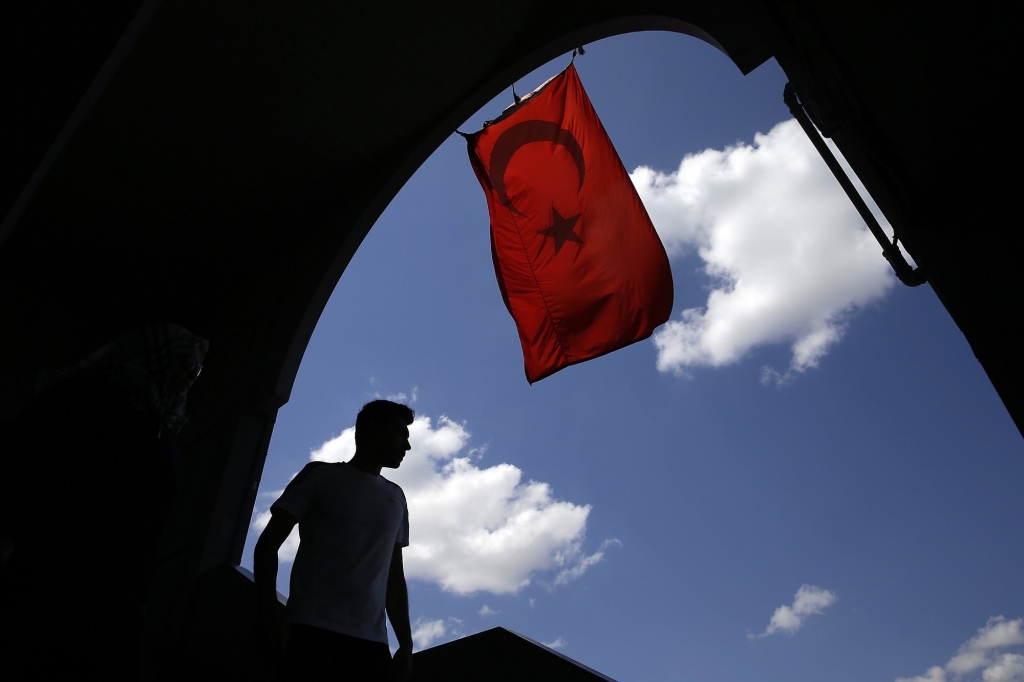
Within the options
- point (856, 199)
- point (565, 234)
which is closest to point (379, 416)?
point (856, 199)

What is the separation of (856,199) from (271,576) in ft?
7.53

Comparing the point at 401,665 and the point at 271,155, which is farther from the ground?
the point at 271,155

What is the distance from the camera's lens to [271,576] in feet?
5.77

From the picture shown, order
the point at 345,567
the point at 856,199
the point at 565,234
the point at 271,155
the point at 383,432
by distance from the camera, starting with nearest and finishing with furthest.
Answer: the point at 345,567
the point at 383,432
the point at 856,199
the point at 565,234
the point at 271,155

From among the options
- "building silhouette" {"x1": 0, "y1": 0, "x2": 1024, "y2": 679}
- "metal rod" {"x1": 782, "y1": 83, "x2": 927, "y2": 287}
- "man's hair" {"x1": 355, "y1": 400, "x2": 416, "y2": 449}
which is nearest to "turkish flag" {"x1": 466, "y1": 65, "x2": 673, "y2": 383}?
"building silhouette" {"x1": 0, "y1": 0, "x2": 1024, "y2": 679}

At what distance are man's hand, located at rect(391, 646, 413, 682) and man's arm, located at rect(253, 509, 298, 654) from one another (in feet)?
0.91

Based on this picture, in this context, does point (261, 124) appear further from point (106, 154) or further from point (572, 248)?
point (572, 248)

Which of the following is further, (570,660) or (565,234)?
(565,234)

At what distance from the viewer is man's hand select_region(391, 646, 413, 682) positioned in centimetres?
175

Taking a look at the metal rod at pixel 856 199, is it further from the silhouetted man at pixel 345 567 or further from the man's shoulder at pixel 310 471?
the man's shoulder at pixel 310 471

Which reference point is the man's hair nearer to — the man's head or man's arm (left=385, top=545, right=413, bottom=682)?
the man's head

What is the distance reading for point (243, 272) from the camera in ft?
22.1

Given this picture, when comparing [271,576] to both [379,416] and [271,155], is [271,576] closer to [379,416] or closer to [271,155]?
[379,416]

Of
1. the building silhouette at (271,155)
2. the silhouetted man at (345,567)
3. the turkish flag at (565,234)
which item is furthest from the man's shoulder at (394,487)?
the turkish flag at (565,234)
